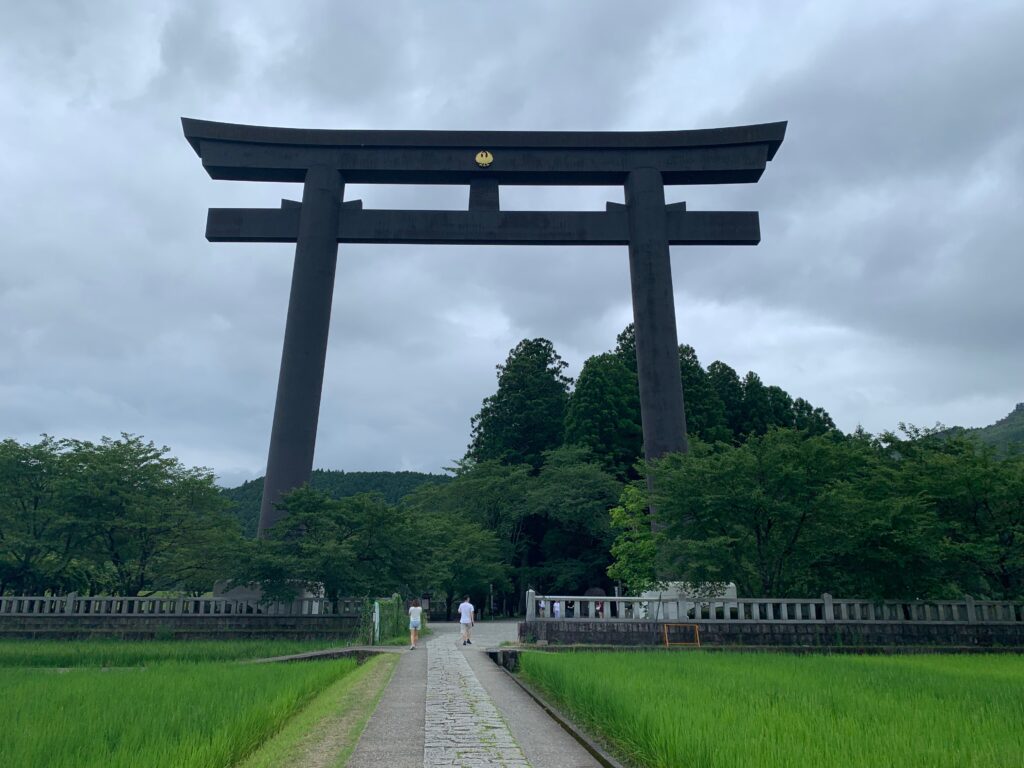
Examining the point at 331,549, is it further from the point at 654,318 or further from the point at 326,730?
the point at 326,730

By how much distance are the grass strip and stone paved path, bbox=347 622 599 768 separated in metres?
0.16

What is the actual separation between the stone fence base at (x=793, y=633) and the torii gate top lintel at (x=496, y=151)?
15.0 metres

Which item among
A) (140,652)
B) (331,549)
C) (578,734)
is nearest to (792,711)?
(578,734)

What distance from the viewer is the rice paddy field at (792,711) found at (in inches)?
194

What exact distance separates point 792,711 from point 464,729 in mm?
3258

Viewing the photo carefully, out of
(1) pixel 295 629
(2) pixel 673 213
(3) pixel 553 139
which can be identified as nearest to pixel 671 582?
(1) pixel 295 629

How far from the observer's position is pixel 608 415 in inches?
1877

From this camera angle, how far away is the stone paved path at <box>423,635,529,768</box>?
6.18 meters

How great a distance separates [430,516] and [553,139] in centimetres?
2309

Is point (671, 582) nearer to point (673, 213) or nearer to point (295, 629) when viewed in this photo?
point (295, 629)

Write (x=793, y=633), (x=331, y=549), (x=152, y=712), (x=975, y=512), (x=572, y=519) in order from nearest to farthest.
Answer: (x=152, y=712)
(x=793, y=633)
(x=975, y=512)
(x=331, y=549)
(x=572, y=519)

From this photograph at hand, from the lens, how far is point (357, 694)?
10.1 meters

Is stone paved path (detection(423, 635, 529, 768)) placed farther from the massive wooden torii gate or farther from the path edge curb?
the massive wooden torii gate

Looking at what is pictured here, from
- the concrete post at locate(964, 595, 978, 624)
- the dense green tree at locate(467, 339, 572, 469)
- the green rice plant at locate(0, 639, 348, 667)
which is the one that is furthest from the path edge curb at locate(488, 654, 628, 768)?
the dense green tree at locate(467, 339, 572, 469)
